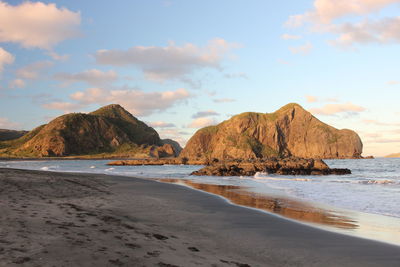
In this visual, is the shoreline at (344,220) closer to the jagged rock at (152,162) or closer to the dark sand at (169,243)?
the dark sand at (169,243)

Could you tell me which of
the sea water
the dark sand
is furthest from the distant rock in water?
the dark sand

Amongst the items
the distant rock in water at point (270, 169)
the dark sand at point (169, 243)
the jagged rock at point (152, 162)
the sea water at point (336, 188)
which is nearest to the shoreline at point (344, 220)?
the dark sand at point (169, 243)

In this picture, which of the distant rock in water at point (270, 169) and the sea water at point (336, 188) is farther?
the distant rock in water at point (270, 169)

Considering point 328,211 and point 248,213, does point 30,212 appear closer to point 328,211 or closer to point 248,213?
→ point 248,213

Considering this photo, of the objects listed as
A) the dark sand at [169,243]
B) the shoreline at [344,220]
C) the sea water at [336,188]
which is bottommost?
the sea water at [336,188]

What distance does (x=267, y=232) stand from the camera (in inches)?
390

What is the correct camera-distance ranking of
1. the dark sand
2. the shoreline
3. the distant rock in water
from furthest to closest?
the distant rock in water, the shoreline, the dark sand

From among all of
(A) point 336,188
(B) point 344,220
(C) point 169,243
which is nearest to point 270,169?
(A) point 336,188

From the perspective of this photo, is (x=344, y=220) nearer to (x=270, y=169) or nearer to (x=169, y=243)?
(x=169, y=243)

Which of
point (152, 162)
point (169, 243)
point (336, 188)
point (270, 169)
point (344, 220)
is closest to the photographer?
point (169, 243)

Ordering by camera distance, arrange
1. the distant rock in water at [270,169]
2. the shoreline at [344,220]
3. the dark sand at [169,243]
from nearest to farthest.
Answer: the dark sand at [169,243] < the shoreline at [344,220] < the distant rock in water at [270,169]

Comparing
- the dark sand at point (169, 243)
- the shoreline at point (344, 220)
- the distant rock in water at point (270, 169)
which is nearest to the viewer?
the dark sand at point (169, 243)

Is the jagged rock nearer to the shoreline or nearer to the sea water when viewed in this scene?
the sea water

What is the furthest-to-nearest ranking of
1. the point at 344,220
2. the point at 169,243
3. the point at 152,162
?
the point at 152,162
the point at 344,220
the point at 169,243
